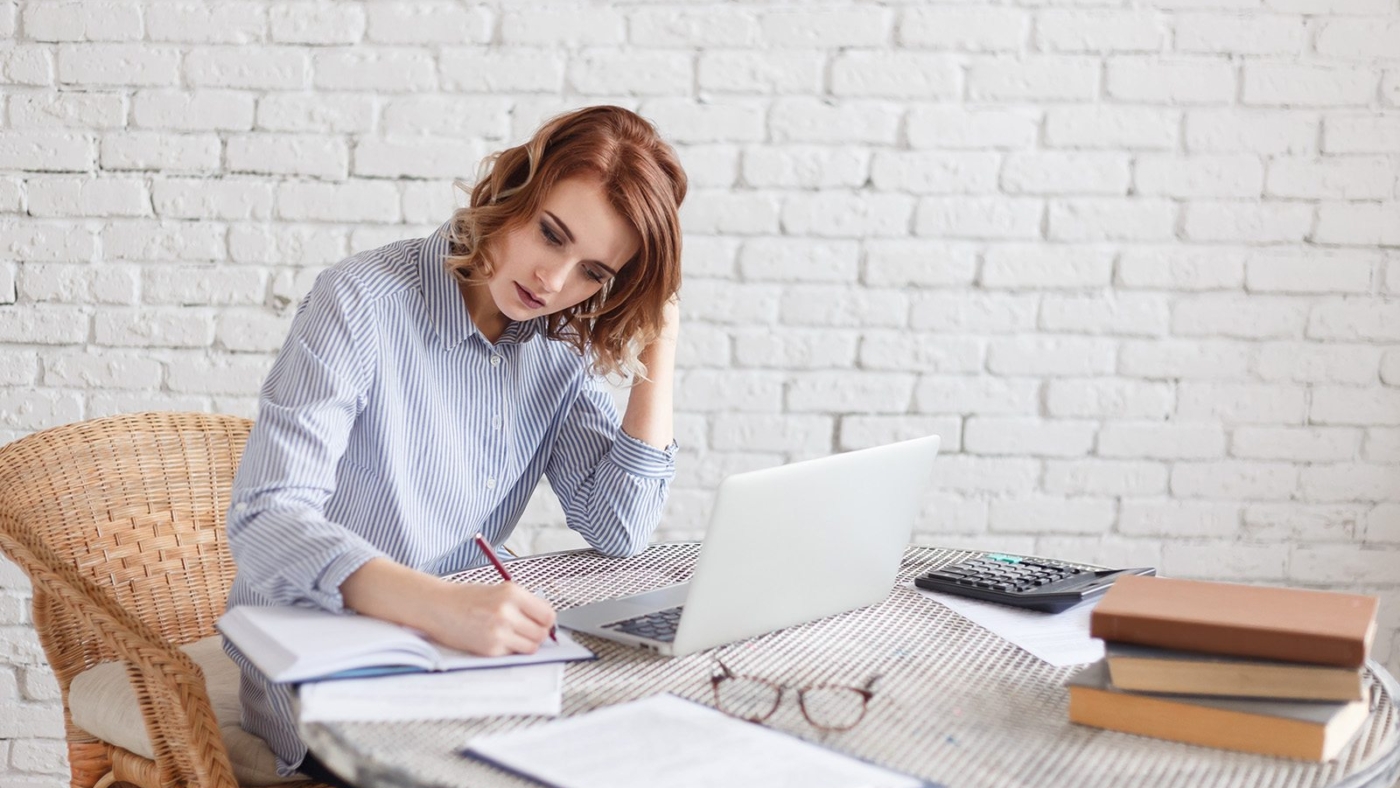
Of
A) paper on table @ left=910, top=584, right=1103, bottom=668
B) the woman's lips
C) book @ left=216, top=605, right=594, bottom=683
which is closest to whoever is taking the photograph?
book @ left=216, top=605, right=594, bottom=683

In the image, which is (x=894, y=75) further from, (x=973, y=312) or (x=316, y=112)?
(x=316, y=112)

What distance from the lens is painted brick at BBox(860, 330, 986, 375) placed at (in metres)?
2.33

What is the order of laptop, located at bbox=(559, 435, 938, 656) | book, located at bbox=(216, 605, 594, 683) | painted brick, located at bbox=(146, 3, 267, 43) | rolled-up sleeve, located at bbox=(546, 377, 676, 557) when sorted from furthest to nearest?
painted brick, located at bbox=(146, 3, 267, 43) → rolled-up sleeve, located at bbox=(546, 377, 676, 557) → laptop, located at bbox=(559, 435, 938, 656) → book, located at bbox=(216, 605, 594, 683)

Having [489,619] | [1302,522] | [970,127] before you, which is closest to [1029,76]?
[970,127]

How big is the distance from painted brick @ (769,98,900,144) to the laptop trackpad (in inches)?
43.6

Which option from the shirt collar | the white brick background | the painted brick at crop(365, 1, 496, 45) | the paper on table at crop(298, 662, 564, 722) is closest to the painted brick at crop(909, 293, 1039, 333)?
the white brick background

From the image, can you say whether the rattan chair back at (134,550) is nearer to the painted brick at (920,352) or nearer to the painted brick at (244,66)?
the painted brick at (244,66)

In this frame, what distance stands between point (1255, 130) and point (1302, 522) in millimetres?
733

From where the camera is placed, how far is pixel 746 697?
1079 millimetres

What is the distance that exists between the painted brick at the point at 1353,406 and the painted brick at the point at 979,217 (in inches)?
24.6

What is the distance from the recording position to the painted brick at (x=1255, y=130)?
2289 millimetres

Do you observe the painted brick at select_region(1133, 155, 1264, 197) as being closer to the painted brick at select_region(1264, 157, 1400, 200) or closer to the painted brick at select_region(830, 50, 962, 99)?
the painted brick at select_region(1264, 157, 1400, 200)

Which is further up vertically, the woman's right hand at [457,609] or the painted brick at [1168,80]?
the painted brick at [1168,80]

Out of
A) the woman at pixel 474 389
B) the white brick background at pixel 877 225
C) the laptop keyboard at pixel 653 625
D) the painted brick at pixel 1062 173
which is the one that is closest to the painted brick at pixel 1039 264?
the white brick background at pixel 877 225
